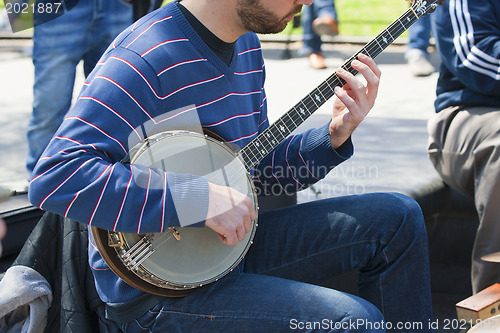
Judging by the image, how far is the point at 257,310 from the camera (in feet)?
4.25

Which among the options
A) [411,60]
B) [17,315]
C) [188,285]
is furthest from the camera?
[411,60]

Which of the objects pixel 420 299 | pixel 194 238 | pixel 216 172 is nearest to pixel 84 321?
pixel 194 238

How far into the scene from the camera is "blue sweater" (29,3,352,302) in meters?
1.21

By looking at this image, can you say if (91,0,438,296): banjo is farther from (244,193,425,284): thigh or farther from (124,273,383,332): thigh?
(244,193,425,284): thigh

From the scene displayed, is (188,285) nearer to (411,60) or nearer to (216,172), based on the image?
(216,172)

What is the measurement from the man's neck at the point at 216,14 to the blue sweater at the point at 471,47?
1083mm

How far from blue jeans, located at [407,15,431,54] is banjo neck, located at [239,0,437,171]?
361 cm

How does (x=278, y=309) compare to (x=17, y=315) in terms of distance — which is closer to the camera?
(x=278, y=309)

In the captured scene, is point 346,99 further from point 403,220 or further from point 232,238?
point 232,238

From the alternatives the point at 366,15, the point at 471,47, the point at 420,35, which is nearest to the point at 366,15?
the point at 366,15

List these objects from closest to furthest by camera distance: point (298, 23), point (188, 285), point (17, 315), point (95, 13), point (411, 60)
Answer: point (188, 285) → point (17, 315) → point (95, 13) → point (411, 60) → point (298, 23)

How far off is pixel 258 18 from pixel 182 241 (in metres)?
0.52

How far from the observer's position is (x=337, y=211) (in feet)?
5.23

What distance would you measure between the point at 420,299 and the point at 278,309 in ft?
1.49
